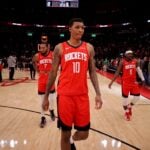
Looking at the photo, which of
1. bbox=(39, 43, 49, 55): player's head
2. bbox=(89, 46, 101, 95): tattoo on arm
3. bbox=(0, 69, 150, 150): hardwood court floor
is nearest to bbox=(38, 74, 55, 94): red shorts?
bbox=(39, 43, 49, 55): player's head

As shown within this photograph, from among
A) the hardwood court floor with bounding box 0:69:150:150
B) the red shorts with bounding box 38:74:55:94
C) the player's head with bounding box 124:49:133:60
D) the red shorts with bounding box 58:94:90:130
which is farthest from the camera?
the player's head with bounding box 124:49:133:60

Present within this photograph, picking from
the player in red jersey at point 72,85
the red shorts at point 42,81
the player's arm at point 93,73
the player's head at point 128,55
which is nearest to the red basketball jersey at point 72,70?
the player in red jersey at point 72,85

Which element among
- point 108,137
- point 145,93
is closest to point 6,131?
point 108,137

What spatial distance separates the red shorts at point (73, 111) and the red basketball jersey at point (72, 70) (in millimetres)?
80

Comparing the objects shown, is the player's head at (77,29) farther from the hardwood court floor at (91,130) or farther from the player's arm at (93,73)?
the hardwood court floor at (91,130)

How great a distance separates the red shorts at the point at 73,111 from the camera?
439 centimetres

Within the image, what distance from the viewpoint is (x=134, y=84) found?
8469 millimetres

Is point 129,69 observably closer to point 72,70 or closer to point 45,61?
point 45,61

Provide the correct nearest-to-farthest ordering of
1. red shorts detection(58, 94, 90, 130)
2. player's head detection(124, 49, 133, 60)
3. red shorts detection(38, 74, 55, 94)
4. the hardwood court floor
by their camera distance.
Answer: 1. red shorts detection(58, 94, 90, 130)
2. the hardwood court floor
3. red shorts detection(38, 74, 55, 94)
4. player's head detection(124, 49, 133, 60)

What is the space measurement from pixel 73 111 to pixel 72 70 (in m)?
0.52

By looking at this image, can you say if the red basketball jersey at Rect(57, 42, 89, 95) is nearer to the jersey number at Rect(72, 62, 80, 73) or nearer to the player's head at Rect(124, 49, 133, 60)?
the jersey number at Rect(72, 62, 80, 73)

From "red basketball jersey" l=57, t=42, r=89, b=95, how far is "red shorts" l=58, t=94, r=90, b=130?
0.26ft

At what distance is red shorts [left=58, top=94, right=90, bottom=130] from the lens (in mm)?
4391

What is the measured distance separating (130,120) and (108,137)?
6.22ft
